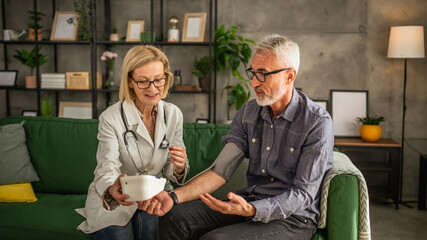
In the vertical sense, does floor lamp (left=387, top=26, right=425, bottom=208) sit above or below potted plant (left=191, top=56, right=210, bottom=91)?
above

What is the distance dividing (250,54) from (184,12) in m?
0.92

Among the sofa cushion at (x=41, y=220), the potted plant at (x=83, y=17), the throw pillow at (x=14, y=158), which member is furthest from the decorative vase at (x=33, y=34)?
the sofa cushion at (x=41, y=220)

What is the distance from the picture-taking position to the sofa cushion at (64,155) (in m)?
2.57

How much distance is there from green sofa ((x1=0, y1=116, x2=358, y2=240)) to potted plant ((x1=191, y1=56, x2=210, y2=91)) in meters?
1.81

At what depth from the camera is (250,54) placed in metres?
4.25

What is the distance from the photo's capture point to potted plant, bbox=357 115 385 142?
397cm

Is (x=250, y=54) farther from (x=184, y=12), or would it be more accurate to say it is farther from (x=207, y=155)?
(x=207, y=155)

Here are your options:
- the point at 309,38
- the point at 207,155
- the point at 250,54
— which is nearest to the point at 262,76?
the point at 207,155

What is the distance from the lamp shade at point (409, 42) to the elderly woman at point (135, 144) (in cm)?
272

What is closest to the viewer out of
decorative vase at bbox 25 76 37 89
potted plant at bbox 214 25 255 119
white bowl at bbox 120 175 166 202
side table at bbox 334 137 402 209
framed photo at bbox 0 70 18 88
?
white bowl at bbox 120 175 166 202

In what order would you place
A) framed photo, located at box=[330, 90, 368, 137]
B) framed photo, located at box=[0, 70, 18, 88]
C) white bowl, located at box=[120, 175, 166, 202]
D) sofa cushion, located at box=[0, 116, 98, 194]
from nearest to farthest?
white bowl, located at box=[120, 175, 166, 202], sofa cushion, located at box=[0, 116, 98, 194], framed photo, located at box=[330, 90, 368, 137], framed photo, located at box=[0, 70, 18, 88]

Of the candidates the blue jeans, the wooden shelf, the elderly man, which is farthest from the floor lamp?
the blue jeans

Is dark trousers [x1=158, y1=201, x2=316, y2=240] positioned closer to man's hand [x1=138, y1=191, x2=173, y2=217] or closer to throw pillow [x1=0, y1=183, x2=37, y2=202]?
man's hand [x1=138, y1=191, x2=173, y2=217]

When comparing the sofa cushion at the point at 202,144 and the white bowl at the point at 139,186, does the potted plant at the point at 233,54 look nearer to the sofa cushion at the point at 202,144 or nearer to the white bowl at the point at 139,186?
the sofa cushion at the point at 202,144
